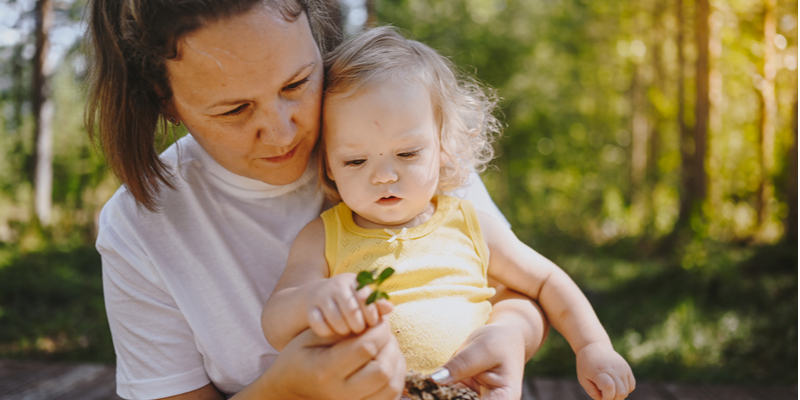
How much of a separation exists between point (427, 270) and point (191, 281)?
64 centimetres

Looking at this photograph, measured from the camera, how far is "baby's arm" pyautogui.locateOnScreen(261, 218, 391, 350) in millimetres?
1018

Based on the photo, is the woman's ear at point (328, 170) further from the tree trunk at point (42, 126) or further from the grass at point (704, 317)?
the tree trunk at point (42, 126)

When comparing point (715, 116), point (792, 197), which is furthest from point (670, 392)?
point (715, 116)

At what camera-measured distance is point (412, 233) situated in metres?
1.56

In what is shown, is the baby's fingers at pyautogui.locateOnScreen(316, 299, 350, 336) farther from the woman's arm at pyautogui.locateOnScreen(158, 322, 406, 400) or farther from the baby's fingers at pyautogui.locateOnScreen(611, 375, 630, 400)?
the baby's fingers at pyautogui.locateOnScreen(611, 375, 630, 400)

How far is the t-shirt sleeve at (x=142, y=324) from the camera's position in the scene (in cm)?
148

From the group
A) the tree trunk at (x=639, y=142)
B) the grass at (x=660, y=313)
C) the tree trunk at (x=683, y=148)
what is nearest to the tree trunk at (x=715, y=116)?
the tree trunk at (x=683, y=148)

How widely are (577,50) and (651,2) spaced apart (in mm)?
3164

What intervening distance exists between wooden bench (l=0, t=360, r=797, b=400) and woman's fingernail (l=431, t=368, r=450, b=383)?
2.16 metres

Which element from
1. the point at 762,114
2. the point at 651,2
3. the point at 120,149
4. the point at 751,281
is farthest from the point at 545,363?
the point at 651,2

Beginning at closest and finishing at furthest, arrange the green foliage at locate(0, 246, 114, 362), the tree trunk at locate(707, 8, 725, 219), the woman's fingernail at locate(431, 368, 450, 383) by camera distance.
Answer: the woman's fingernail at locate(431, 368, 450, 383) < the green foliage at locate(0, 246, 114, 362) < the tree trunk at locate(707, 8, 725, 219)

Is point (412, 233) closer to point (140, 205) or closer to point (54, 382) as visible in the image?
point (140, 205)

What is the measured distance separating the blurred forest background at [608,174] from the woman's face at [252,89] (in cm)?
69

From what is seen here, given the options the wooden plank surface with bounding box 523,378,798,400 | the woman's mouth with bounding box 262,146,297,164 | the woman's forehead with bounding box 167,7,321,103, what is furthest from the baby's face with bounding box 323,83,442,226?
the wooden plank surface with bounding box 523,378,798,400
